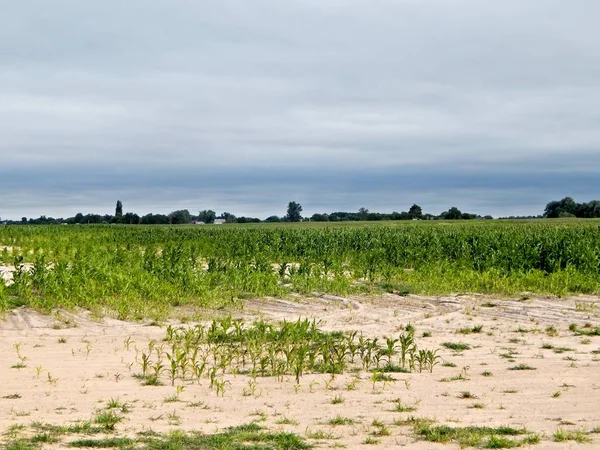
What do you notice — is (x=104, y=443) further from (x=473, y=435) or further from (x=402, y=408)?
(x=473, y=435)

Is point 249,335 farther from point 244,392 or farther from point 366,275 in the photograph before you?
point 366,275

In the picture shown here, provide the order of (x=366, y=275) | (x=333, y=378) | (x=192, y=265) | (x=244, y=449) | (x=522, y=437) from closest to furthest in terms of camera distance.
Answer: (x=244, y=449), (x=522, y=437), (x=333, y=378), (x=192, y=265), (x=366, y=275)

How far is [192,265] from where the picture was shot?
20859mm

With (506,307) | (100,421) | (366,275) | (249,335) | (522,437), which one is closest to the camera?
(522,437)

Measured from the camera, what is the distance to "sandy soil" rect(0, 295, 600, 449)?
7133 mm

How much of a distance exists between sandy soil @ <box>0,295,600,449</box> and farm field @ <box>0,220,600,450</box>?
0.04 meters

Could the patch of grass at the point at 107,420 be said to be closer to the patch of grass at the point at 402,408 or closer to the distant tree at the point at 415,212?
the patch of grass at the point at 402,408

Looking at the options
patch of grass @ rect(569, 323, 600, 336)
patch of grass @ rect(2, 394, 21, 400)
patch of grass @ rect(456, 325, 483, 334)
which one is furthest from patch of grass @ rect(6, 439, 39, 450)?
patch of grass @ rect(569, 323, 600, 336)

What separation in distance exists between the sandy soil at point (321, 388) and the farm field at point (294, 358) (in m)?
0.04

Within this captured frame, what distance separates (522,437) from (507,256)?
18.7 meters

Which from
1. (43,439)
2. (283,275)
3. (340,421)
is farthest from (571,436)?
(283,275)

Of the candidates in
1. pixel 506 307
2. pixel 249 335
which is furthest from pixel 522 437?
pixel 506 307

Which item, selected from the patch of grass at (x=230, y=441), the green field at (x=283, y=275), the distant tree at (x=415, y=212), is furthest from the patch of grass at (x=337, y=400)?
the distant tree at (x=415, y=212)

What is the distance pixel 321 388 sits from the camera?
8.91m
